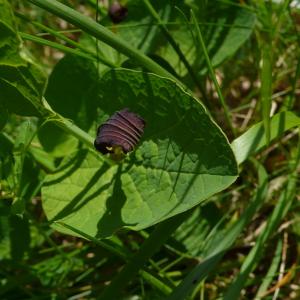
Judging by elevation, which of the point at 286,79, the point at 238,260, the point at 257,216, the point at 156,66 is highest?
the point at 286,79

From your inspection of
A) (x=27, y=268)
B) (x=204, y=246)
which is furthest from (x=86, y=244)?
(x=204, y=246)

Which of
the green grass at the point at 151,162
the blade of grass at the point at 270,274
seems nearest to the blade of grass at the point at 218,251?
the green grass at the point at 151,162

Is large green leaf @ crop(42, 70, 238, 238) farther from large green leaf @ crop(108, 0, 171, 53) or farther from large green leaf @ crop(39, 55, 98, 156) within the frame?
large green leaf @ crop(108, 0, 171, 53)

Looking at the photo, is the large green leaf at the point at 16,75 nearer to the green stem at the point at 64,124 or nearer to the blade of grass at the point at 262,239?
the green stem at the point at 64,124

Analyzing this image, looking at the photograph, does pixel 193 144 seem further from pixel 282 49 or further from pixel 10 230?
pixel 282 49

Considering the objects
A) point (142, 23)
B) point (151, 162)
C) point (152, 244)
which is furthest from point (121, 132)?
point (142, 23)

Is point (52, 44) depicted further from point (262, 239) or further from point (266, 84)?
point (262, 239)

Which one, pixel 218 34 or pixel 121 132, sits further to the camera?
pixel 218 34
